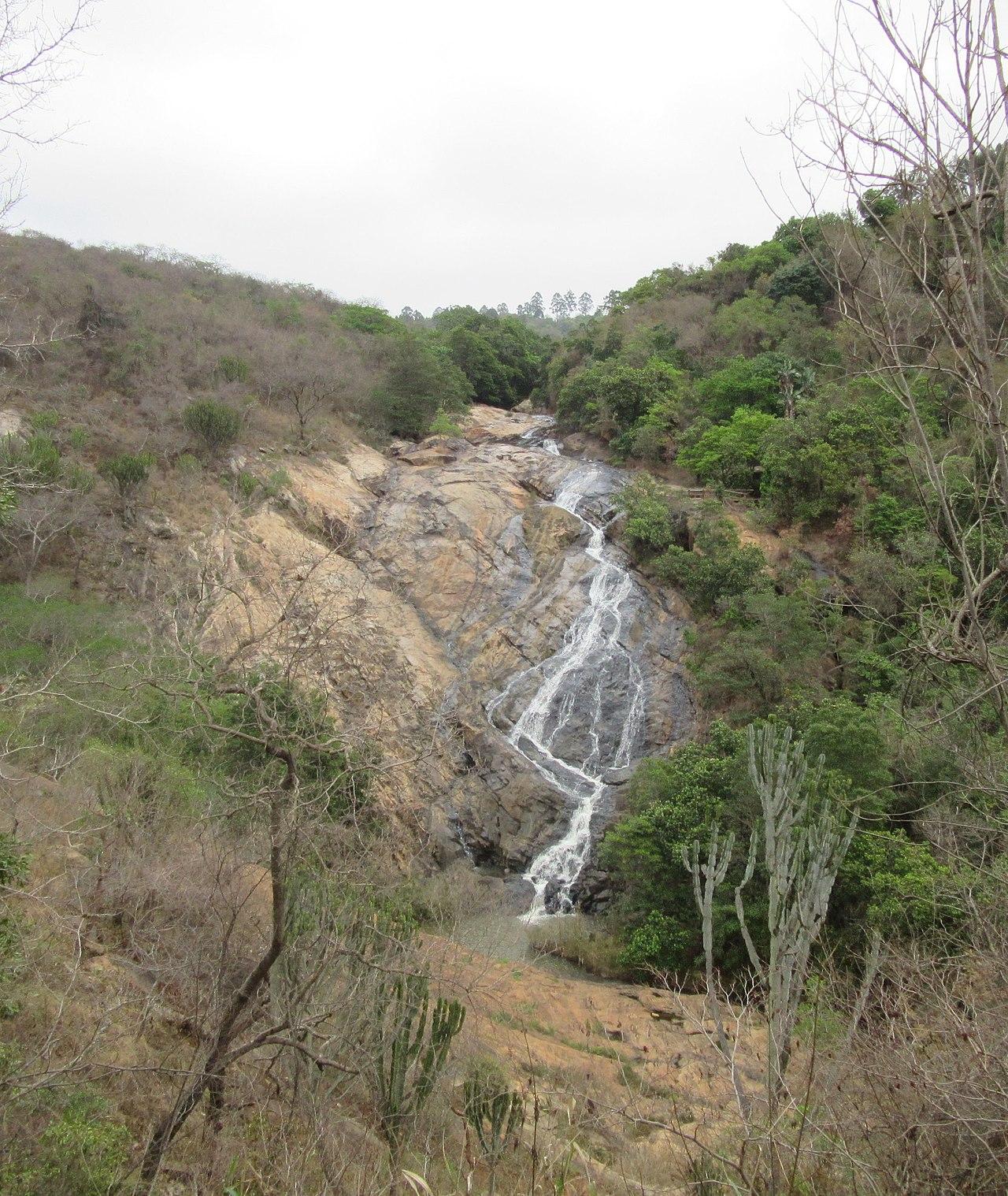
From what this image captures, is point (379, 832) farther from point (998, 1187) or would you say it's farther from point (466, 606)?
point (998, 1187)

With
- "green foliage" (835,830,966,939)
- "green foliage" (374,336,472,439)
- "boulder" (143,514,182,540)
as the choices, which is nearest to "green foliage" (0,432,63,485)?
"boulder" (143,514,182,540)

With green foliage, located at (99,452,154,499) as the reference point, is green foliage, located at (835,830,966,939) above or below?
below

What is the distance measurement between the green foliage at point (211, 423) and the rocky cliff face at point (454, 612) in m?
2.04

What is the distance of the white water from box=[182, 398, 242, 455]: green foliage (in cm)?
1075

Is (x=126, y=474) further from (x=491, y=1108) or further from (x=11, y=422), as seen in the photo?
(x=491, y=1108)

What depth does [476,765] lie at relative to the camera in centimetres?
1641

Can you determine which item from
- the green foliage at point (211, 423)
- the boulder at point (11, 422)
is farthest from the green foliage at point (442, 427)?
the boulder at point (11, 422)

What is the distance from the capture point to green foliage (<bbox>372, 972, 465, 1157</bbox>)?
534 centimetres

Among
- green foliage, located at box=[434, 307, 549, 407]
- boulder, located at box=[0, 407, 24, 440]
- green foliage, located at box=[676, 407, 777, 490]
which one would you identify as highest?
green foliage, located at box=[434, 307, 549, 407]

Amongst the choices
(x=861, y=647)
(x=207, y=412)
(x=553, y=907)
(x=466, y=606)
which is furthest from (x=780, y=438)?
(x=207, y=412)

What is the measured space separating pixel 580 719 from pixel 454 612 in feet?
15.9

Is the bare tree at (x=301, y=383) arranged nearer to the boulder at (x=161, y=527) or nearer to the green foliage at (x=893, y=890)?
the boulder at (x=161, y=527)

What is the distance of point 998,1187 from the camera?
12.2 ft

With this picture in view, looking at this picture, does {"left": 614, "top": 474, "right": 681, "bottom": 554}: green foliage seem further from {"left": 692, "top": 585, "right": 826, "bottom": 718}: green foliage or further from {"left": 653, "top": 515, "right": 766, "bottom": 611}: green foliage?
{"left": 692, "top": 585, "right": 826, "bottom": 718}: green foliage
